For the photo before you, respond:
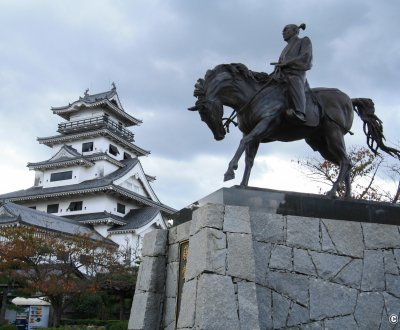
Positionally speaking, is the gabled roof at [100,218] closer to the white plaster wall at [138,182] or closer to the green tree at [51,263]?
the white plaster wall at [138,182]

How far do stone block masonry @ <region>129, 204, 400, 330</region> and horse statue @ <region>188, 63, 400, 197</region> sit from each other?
931mm

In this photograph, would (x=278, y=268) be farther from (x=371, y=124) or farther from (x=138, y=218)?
(x=138, y=218)

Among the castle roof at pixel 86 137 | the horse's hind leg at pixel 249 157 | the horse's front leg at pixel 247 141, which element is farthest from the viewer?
the castle roof at pixel 86 137

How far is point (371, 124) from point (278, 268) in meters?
3.56

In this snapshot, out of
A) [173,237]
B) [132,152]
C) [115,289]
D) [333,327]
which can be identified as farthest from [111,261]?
[132,152]

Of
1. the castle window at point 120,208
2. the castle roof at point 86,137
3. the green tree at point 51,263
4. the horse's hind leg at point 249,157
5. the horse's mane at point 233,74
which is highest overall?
the castle roof at point 86,137

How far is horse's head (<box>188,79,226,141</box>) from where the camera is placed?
661 centimetres

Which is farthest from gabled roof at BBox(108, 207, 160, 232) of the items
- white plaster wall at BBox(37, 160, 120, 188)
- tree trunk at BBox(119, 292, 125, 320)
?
tree trunk at BBox(119, 292, 125, 320)

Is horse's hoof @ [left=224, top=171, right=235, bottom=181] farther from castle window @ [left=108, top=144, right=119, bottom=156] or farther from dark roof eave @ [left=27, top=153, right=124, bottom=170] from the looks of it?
castle window @ [left=108, top=144, right=119, bottom=156]

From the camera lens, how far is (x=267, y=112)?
6.61 m

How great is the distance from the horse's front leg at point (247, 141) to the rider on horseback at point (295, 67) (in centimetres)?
40

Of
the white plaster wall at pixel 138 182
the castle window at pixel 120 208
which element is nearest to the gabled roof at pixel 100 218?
the castle window at pixel 120 208

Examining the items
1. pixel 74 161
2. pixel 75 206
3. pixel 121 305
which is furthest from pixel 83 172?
pixel 121 305

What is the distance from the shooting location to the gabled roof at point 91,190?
39500 mm
